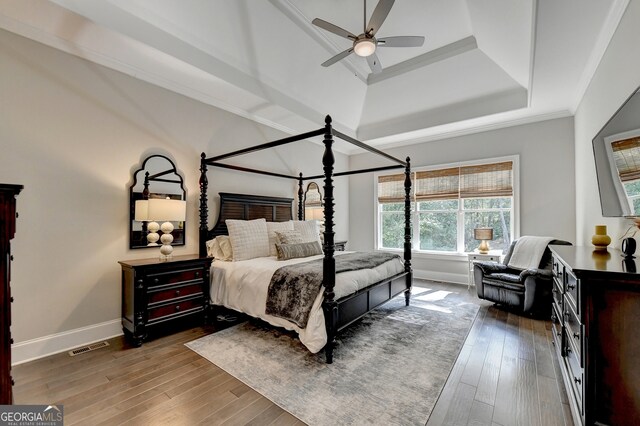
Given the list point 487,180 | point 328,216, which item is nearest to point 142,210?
point 328,216

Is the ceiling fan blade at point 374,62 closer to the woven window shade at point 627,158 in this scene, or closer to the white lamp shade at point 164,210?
the woven window shade at point 627,158

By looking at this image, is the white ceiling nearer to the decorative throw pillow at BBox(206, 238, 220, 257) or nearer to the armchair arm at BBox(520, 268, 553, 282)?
the decorative throw pillow at BBox(206, 238, 220, 257)

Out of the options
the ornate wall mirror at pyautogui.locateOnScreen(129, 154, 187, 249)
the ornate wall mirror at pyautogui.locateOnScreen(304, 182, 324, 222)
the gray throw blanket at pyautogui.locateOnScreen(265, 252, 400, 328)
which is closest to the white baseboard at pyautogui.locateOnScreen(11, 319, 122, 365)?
the ornate wall mirror at pyautogui.locateOnScreen(129, 154, 187, 249)

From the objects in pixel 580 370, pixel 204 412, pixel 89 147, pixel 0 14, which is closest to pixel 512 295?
A: pixel 580 370

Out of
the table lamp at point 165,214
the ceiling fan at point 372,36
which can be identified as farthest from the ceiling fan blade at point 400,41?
the table lamp at point 165,214

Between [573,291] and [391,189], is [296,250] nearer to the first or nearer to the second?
[573,291]

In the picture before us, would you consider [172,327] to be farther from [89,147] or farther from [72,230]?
[89,147]

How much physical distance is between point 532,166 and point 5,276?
624 cm

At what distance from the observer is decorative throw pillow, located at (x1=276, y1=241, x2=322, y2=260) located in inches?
142

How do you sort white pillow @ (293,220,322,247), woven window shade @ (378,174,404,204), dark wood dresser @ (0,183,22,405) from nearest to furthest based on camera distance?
dark wood dresser @ (0,183,22,405) → white pillow @ (293,220,322,247) → woven window shade @ (378,174,404,204)

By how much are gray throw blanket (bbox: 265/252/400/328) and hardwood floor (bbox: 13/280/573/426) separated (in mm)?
714

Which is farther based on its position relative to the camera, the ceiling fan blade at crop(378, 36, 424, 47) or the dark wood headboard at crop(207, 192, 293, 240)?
the dark wood headboard at crop(207, 192, 293, 240)

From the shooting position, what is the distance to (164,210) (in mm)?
3082

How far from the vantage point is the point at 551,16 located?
96.7 inches
